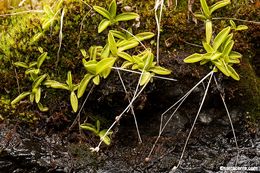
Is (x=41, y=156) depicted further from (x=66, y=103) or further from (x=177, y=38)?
(x=177, y=38)

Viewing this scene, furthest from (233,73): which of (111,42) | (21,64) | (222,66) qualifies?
(21,64)

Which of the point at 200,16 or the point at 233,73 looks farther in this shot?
the point at 200,16

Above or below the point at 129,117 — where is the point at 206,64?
above

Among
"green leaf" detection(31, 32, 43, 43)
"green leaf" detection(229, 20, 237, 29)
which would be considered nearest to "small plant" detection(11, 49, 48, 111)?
"green leaf" detection(31, 32, 43, 43)

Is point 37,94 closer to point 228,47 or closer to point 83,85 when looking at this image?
point 83,85

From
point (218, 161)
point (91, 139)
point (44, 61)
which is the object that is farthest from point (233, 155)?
point (44, 61)

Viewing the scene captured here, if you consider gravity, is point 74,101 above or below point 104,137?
above

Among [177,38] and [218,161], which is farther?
[177,38]
